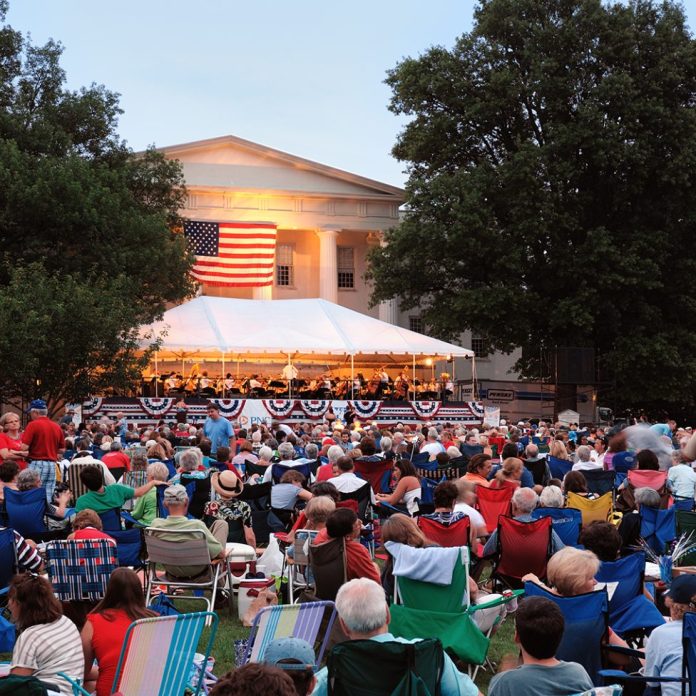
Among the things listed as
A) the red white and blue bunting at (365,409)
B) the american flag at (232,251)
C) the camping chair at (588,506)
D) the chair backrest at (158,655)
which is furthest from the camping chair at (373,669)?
the american flag at (232,251)

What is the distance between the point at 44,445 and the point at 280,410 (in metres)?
19.5

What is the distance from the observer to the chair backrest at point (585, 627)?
→ 19.3ft

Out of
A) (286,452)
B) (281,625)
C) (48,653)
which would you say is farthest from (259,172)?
(48,653)

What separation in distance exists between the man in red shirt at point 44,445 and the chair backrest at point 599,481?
6502 millimetres

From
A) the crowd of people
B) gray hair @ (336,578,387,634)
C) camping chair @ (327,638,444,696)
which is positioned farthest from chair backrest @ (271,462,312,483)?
camping chair @ (327,638,444,696)

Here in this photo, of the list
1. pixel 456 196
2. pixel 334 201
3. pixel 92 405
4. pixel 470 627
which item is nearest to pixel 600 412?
pixel 456 196

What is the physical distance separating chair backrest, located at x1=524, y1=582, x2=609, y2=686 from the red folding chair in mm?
2706

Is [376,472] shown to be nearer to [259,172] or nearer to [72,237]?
[72,237]

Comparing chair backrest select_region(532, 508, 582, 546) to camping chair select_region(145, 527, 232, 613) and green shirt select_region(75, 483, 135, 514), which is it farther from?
green shirt select_region(75, 483, 135, 514)

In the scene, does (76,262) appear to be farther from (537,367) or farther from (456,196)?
(537,367)

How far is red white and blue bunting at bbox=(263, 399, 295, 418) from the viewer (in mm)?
32438

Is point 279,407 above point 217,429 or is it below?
below

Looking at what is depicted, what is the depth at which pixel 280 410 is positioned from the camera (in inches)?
1282

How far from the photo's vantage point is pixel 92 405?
1238 inches
